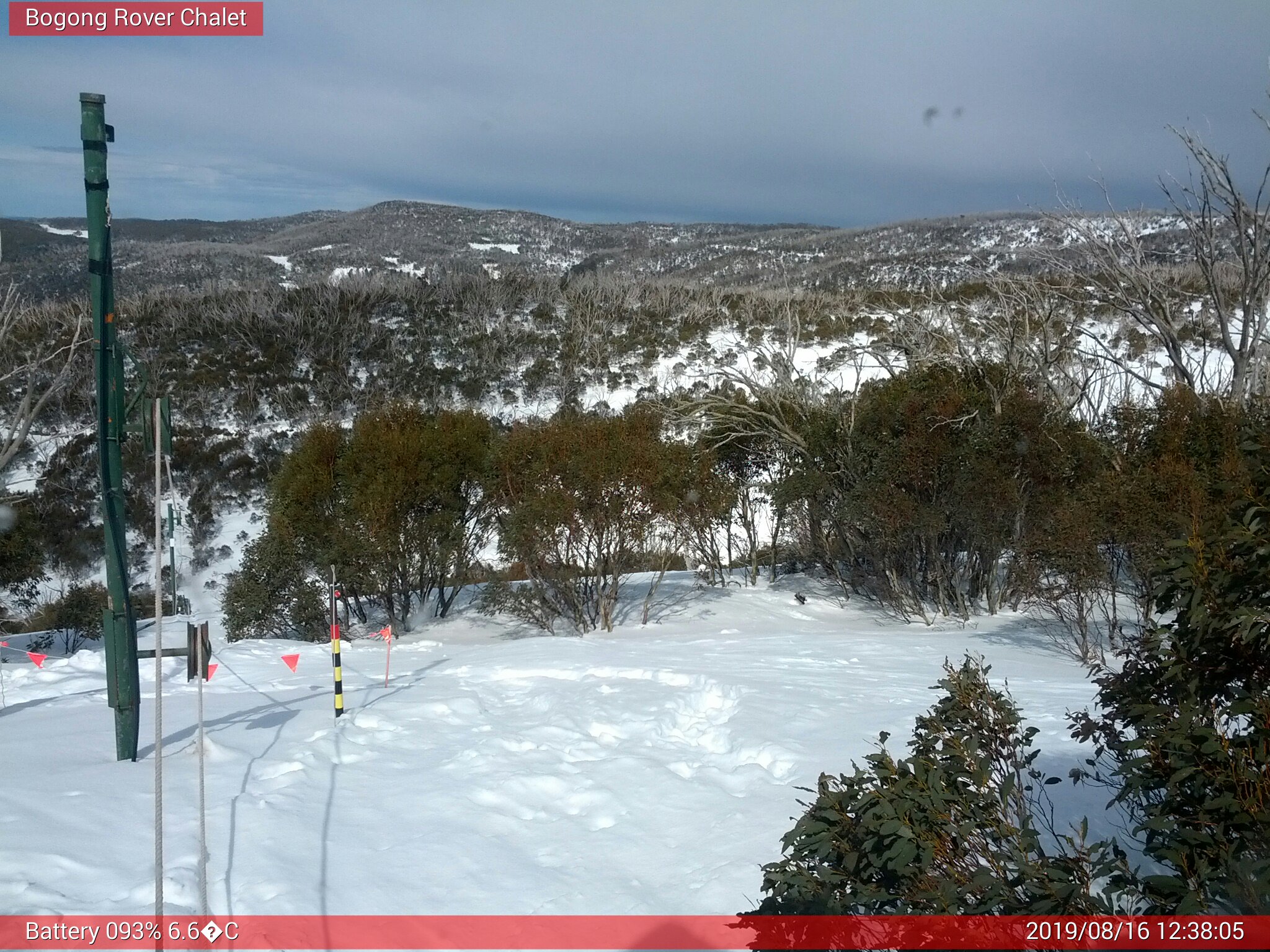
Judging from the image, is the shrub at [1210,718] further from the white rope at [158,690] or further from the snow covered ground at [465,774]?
the white rope at [158,690]

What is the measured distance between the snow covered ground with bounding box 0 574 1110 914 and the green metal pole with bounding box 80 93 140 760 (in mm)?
451

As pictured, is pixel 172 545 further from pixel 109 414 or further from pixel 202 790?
pixel 202 790

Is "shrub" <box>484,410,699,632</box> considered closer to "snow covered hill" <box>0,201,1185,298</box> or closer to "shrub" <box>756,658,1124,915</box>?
"shrub" <box>756,658,1124,915</box>

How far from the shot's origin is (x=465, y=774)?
19.6ft

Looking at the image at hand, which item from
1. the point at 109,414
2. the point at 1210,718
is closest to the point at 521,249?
the point at 109,414

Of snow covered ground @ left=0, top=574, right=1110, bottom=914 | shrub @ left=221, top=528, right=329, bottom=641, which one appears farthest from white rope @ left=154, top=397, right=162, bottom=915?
shrub @ left=221, top=528, right=329, bottom=641

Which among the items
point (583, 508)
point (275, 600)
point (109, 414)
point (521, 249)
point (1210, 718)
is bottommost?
→ point (275, 600)

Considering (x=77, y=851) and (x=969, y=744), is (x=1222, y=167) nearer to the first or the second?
(x=969, y=744)

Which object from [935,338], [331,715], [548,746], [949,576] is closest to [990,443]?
[949,576]

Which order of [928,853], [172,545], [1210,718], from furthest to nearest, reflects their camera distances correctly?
[172,545], [1210,718], [928,853]

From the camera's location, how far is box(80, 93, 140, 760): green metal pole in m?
5.54

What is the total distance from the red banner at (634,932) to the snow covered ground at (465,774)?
5.1 inches

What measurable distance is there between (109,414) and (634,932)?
458 centimetres

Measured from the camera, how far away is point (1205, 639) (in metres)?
2.95
